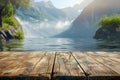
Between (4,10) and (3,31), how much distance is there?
623 centimetres

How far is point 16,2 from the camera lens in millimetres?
62344

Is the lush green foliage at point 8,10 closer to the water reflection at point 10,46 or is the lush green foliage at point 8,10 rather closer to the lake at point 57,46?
the lake at point 57,46

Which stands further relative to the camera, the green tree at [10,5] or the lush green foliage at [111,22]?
the lush green foliage at [111,22]

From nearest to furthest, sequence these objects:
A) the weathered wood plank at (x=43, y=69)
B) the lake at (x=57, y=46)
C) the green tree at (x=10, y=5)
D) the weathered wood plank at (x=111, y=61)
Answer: the weathered wood plank at (x=43, y=69) → the weathered wood plank at (x=111, y=61) → the lake at (x=57, y=46) → the green tree at (x=10, y=5)

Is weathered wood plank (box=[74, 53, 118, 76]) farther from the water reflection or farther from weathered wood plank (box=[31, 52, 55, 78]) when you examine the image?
the water reflection

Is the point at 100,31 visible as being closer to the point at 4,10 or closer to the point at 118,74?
the point at 4,10

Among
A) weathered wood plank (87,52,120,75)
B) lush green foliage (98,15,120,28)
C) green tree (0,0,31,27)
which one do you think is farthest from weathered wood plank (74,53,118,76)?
lush green foliage (98,15,120,28)

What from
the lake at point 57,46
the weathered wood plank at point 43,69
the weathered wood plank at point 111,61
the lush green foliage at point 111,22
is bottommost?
the lake at point 57,46

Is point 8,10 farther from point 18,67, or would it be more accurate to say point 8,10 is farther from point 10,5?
point 18,67

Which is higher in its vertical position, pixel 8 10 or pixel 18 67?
pixel 8 10

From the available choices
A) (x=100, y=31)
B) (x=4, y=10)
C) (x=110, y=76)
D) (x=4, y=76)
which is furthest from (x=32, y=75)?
(x=100, y=31)

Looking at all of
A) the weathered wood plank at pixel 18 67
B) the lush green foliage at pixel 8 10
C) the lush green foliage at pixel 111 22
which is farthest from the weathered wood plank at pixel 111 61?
the lush green foliage at pixel 111 22

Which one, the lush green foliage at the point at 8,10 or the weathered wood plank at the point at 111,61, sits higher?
the lush green foliage at the point at 8,10

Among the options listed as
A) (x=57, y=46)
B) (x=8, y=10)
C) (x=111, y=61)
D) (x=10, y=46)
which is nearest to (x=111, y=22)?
(x=8, y=10)
